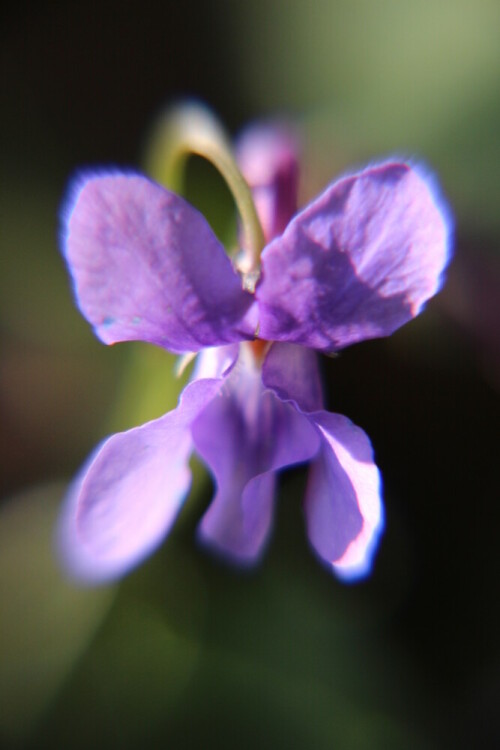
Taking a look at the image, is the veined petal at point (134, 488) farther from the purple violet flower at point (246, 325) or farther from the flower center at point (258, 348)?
the flower center at point (258, 348)

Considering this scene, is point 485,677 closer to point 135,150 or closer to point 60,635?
point 60,635

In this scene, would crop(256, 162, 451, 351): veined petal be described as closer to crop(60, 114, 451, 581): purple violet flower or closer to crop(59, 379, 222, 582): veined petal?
crop(60, 114, 451, 581): purple violet flower

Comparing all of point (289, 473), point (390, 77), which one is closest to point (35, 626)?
point (289, 473)

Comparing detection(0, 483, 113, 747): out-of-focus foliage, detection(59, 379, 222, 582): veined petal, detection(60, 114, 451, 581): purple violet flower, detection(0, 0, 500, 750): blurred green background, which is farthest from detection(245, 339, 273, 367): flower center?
detection(0, 483, 113, 747): out-of-focus foliage

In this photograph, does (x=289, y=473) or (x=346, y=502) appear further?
(x=289, y=473)

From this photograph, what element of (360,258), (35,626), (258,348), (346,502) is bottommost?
(35,626)

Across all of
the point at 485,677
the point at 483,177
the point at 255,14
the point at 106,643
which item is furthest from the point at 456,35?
the point at 106,643

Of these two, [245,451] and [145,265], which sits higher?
[145,265]

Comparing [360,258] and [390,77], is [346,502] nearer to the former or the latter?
[360,258]
